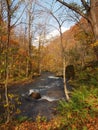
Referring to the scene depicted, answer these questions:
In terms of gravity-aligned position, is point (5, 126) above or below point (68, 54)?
below

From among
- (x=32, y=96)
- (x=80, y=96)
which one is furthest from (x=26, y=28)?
(x=80, y=96)

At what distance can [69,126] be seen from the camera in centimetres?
830

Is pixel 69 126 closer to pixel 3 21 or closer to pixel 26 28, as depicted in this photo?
pixel 3 21

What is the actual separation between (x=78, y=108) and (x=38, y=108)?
5062 mm

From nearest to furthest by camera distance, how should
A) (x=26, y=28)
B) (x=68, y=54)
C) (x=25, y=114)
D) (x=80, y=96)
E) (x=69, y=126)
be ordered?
(x=69, y=126)
(x=80, y=96)
(x=25, y=114)
(x=26, y=28)
(x=68, y=54)

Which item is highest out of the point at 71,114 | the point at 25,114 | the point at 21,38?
the point at 21,38

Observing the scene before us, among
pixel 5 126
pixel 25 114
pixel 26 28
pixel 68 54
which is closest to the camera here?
pixel 5 126

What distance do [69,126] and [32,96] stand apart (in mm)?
9272

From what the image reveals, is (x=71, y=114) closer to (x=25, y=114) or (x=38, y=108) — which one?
(x=25, y=114)

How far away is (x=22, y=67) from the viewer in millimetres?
35844

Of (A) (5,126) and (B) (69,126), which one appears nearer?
(B) (69,126)

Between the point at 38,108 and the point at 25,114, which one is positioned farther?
the point at 38,108

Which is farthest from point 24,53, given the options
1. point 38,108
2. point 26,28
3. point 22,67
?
point 38,108

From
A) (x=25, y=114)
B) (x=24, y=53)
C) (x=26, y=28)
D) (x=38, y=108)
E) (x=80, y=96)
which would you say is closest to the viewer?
(x=80, y=96)
